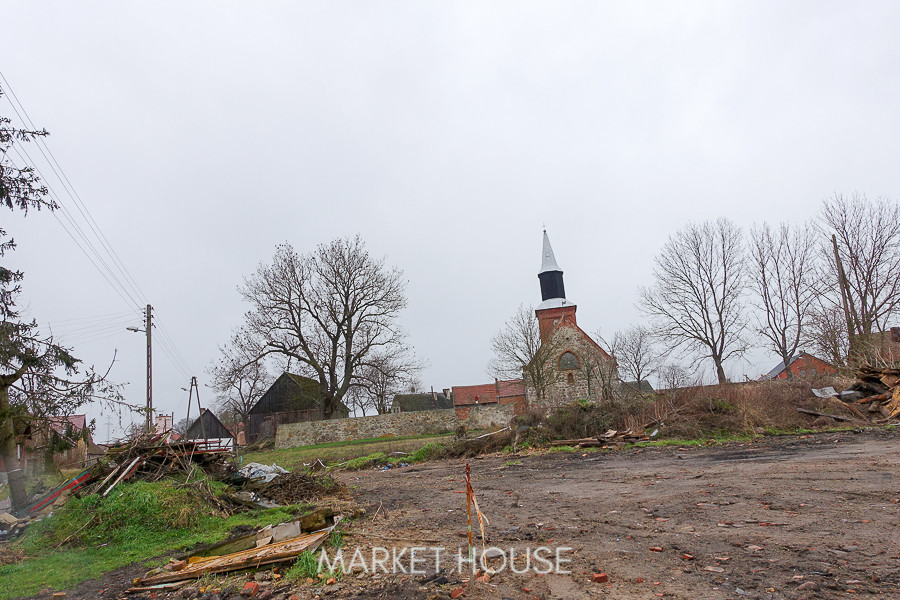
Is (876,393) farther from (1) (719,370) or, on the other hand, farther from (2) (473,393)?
(2) (473,393)

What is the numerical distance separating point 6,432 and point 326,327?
875 inches

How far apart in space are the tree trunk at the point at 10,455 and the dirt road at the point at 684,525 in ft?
21.6

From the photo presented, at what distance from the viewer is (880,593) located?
136 inches

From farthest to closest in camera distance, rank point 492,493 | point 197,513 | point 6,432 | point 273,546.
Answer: point 6,432 → point 492,493 → point 197,513 → point 273,546

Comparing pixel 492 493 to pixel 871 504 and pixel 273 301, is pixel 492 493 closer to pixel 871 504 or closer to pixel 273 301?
pixel 871 504

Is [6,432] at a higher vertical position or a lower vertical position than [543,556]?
higher

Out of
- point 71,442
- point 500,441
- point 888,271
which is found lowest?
point 500,441

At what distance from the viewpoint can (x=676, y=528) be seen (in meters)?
5.63

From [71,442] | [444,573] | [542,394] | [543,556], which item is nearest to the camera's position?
[444,573]

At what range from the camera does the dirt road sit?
13.1 ft

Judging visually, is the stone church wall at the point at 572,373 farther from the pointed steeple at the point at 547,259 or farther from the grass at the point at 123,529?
the grass at the point at 123,529

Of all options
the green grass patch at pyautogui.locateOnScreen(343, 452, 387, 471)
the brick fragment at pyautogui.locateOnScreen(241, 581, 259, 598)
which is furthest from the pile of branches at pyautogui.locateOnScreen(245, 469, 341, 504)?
the green grass patch at pyautogui.locateOnScreen(343, 452, 387, 471)

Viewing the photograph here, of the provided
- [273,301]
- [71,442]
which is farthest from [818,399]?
[273,301]

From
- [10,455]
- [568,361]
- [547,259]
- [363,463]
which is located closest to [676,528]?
[10,455]
